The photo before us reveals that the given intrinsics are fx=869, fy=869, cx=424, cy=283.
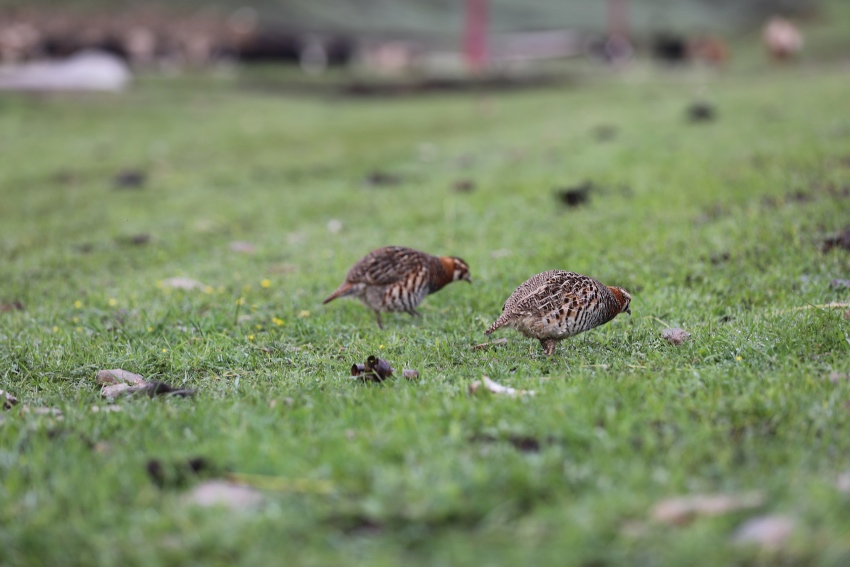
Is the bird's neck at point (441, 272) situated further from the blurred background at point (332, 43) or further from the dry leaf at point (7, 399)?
the blurred background at point (332, 43)

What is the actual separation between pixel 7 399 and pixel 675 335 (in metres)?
4.01

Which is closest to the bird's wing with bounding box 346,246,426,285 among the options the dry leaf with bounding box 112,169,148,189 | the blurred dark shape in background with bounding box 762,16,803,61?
the dry leaf with bounding box 112,169,148,189

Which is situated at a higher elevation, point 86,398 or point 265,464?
point 265,464

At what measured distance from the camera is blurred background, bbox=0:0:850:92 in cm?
2717

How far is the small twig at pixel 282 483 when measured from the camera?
341 cm

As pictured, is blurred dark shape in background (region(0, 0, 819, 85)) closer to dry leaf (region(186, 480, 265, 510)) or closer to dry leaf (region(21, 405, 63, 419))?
dry leaf (region(21, 405, 63, 419))

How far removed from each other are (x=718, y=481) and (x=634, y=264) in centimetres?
388

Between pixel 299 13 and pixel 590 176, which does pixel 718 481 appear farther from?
pixel 299 13

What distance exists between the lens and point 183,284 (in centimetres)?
736

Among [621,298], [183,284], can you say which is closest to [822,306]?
[621,298]

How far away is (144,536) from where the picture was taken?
123 inches

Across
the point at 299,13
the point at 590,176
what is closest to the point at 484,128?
the point at 590,176

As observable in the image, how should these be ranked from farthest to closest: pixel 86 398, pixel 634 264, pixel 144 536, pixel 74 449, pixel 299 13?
pixel 299 13 → pixel 634 264 → pixel 86 398 → pixel 74 449 → pixel 144 536

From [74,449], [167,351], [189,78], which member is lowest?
[189,78]
